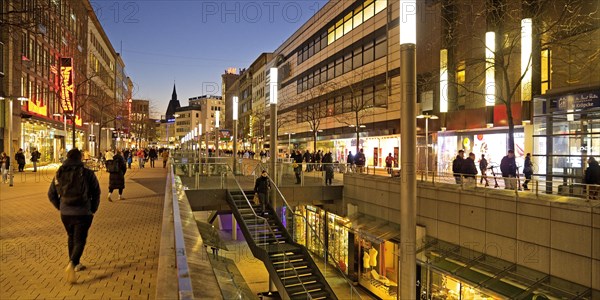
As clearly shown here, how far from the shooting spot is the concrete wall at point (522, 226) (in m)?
10.2

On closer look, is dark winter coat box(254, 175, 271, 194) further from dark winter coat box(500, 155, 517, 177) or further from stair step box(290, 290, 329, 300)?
dark winter coat box(500, 155, 517, 177)

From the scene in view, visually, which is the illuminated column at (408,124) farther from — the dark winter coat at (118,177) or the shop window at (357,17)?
the shop window at (357,17)

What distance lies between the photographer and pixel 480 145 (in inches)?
1012

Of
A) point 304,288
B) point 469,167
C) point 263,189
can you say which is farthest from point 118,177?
point 469,167

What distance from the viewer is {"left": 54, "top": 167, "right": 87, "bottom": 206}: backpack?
226 inches

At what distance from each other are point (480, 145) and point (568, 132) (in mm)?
9385

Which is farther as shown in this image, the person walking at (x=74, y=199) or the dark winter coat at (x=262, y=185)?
the dark winter coat at (x=262, y=185)

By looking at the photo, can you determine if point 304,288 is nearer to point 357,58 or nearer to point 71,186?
point 71,186

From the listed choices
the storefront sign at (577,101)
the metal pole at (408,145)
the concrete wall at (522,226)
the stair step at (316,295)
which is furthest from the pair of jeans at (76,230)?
the storefront sign at (577,101)

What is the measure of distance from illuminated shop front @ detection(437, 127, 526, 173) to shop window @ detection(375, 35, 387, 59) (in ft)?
30.8

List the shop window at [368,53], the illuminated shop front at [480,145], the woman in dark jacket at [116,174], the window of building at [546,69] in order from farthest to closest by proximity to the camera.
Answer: the shop window at [368,53]
the illuminated shop front at [480,145]
the window of building at [546,69]
the woman in dark jacket at [116,174]

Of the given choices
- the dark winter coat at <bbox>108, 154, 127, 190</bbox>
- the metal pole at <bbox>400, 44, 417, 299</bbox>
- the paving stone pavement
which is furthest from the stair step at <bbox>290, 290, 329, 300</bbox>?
the metal pole at <bbox>400, 44, 417, 299</bbox>

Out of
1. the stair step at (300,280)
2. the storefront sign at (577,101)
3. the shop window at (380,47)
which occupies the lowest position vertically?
the stair step at (300,280)

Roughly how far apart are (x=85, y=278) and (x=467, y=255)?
1100 cm
